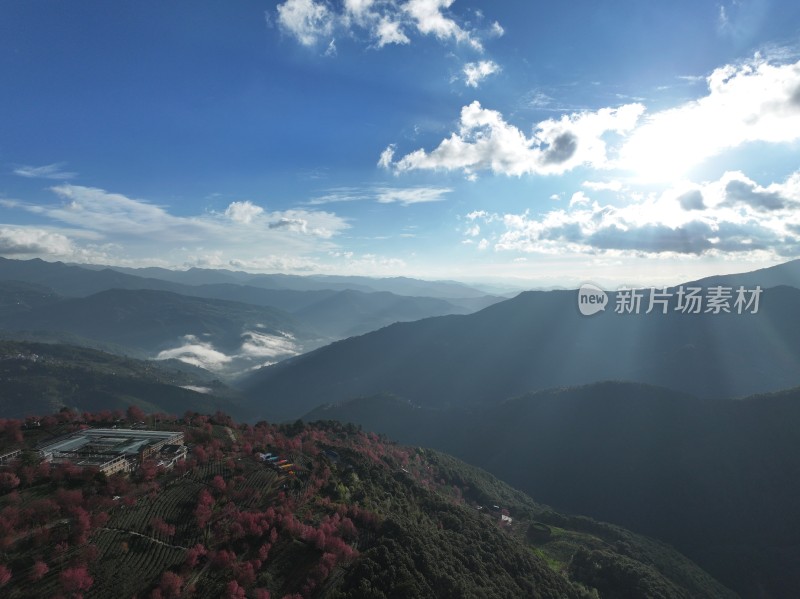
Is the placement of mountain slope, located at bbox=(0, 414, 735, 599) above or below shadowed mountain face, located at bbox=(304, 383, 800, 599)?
above

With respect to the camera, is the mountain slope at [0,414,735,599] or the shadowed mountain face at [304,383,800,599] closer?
the mountain slope at [0,414,735,599]

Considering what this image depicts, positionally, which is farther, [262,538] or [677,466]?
[677,466]

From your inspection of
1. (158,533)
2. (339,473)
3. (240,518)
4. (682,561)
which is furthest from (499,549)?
(682,561)

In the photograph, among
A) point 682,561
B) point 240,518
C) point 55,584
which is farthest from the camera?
point 682,561

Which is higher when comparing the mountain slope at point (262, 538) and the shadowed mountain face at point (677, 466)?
the mountain slope at point (262, 538)

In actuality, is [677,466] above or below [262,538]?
below

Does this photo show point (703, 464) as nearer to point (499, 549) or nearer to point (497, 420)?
point (497, 420)

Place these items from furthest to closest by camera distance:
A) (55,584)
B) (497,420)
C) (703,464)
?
(497,420)
(703,464)
(55,584)

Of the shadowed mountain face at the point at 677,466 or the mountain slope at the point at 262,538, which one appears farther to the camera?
the shadowed mountain face at the point at 677,466
